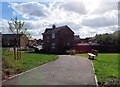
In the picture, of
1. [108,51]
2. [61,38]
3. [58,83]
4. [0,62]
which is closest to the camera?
[58,83]

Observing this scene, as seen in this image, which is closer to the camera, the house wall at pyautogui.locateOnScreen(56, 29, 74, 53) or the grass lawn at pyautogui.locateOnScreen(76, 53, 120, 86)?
the grass lawn at pyautogui.locateOnScreen(76, 53, 120, 86)

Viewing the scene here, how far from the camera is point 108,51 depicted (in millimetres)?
55531

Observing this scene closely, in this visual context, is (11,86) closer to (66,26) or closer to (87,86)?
(87,86)

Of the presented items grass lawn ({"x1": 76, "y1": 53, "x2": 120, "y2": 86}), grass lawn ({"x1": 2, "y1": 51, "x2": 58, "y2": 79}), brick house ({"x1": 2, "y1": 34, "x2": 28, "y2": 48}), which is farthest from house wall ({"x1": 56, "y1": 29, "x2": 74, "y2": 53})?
grass lawn ({"x1": 76, "y1": 53, "x2": 120, "y2": 86})

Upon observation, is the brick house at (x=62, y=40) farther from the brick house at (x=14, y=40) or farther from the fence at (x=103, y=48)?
the brick house at (x=14, y=40)

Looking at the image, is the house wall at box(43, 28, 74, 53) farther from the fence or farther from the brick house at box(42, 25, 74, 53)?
the fence

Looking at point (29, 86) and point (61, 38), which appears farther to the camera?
point (61, 38)

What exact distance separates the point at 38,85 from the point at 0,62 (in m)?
6.36

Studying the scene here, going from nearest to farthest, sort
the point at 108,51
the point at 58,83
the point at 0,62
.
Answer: the point at 58,83
the point at 0,62
the point at 108,51

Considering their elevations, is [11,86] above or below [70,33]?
below

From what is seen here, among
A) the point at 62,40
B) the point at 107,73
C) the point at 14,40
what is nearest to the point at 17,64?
the point at 107,73

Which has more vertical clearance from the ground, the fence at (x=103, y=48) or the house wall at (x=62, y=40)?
the house wall at (x=62, y=40)

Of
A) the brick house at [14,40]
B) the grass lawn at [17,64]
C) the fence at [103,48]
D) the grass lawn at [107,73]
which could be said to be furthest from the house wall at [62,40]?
the grass lawn at [107,73]

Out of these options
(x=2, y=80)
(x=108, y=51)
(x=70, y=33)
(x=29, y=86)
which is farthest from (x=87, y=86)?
(x=70, y=33)
